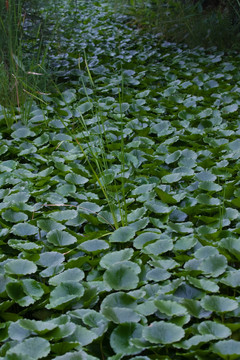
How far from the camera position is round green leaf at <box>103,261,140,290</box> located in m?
1.07

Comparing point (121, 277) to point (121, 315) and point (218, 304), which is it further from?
point (218, 304)

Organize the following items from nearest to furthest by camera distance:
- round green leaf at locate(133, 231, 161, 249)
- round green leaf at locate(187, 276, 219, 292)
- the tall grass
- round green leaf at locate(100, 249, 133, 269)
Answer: round green leaf at locate(187, 276, 219, 292) < round green leaf at locate(100, 249, 133, 269) < round green leaf at locate(133, 231, 161, 249) < the tall grass

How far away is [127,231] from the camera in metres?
1.32

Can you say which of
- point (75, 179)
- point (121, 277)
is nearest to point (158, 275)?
point (121, 277)

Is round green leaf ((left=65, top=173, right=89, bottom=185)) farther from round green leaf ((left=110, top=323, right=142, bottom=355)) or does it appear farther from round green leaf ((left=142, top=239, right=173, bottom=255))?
round green leaf ((left=110, top=323, right=142, bottom=355))

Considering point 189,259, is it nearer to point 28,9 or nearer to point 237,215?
point 237,215

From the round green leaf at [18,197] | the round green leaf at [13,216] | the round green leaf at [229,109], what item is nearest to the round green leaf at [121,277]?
the round green leaf at [13,216]

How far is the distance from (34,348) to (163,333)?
0.27 metres

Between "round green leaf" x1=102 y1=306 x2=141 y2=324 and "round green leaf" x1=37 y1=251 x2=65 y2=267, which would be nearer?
"round green leaf" x1=102 y1=306 x2=141 y2=324

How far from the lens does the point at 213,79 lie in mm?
2904

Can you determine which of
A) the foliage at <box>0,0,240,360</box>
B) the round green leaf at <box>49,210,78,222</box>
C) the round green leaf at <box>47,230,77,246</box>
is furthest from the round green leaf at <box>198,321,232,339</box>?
the round green leaf at <box>49,210,78,222</box>

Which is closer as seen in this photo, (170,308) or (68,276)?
(170,308)

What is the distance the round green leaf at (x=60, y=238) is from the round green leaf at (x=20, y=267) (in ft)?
0.49

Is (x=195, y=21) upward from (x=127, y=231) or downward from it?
upward
